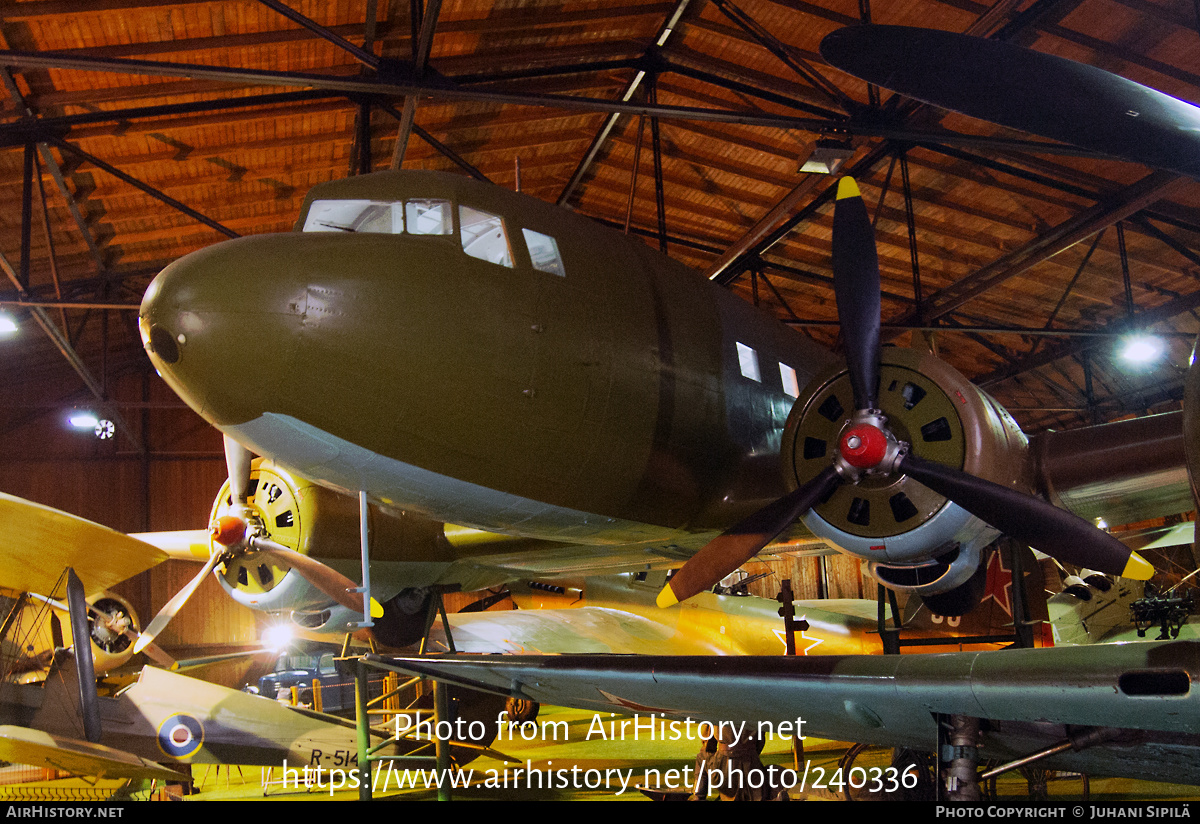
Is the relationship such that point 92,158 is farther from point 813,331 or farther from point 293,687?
point 813,331

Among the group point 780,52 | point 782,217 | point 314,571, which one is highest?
point 782,217

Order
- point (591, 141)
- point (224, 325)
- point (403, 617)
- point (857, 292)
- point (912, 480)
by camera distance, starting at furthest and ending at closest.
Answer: point (591, 141) < point (403, 617) < point (857, 292) < point (912, 480) < point (224, 325)

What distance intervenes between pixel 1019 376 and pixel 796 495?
80.0 ft

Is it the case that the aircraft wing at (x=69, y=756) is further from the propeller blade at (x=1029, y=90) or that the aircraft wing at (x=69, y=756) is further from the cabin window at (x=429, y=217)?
the propeller blade at (x=1029, y=90)

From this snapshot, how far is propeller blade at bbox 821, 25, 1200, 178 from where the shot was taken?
3.89 metres

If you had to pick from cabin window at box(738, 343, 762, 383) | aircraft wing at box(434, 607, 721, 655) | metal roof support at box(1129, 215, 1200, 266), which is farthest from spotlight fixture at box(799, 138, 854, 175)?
metal roof support at box(1129, 215, 1200, 266)

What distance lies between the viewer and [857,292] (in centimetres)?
668

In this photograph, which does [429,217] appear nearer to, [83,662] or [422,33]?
[422,33]

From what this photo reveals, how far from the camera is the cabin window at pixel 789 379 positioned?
8836mm

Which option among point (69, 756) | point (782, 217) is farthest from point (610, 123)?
point (69, 756)

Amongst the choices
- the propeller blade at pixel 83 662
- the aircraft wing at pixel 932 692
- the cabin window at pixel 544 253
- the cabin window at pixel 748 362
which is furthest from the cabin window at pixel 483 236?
the propeller blade at pixel 83 662

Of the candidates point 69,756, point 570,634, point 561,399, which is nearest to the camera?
point 561,399

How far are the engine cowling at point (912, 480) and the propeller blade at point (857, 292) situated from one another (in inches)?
7.6

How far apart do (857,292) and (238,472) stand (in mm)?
6962
